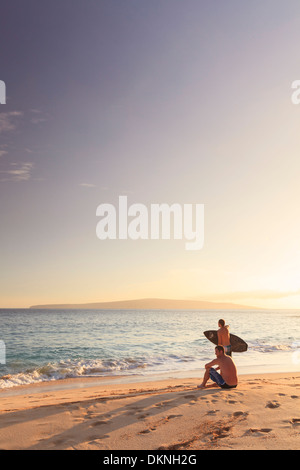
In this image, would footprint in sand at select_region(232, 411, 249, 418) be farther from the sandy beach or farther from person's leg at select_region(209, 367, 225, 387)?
person's leg at select_region(209, 367, 225, 387)

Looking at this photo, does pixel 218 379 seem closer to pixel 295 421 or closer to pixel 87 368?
pixel 295 421

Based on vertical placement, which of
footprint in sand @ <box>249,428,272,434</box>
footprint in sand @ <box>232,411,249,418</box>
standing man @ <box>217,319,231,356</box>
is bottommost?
footprint in sand @ <box>232,411,249,418</box>

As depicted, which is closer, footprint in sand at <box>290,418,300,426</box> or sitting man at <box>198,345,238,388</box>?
footprint in sand at <box>290,418,300,426</box>

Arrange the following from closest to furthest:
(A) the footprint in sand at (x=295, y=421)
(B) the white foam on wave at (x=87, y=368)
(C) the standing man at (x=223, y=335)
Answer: (A) the footprint in sand at (x=295, y=421), (C) the standing man at (x=223, y=335), (B) the white foam on wave at (x=87, y=368)

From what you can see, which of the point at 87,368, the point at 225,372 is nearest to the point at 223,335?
the point at 225,372

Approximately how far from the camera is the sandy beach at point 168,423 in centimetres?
502

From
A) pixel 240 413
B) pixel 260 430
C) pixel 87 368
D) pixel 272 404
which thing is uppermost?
pixel 260 430

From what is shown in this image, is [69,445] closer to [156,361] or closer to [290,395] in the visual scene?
[290,395]

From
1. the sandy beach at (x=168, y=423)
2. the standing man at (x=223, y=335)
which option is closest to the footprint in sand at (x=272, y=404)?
the sandy beach at (x=168, y=423)

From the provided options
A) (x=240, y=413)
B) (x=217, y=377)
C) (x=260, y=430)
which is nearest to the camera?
(x=260, y=430)

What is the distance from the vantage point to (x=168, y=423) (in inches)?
234

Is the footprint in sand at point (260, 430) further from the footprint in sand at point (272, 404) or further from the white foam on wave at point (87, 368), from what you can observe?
the white foam on wave at point (87, 368)

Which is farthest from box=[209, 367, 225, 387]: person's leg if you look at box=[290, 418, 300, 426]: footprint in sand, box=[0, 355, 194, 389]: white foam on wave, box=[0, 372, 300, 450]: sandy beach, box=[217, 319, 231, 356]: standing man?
box=[0, 355, 194, 389]: white foam on wave

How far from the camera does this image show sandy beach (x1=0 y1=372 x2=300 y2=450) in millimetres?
5023
